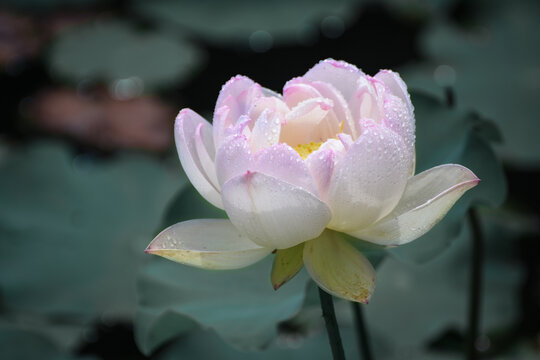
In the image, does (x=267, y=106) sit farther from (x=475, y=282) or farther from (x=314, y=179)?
(x=475, y=282)

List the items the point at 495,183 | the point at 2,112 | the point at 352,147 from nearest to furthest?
the point at 352,147, the point at 495,183, the point at 2,112

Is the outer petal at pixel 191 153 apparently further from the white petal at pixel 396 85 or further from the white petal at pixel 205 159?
the white petal at pixel 396 85

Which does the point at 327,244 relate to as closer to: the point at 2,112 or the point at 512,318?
the point at 512,318

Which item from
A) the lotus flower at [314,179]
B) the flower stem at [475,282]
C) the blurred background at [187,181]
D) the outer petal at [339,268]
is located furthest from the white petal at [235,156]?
the flower stem at [475,282]

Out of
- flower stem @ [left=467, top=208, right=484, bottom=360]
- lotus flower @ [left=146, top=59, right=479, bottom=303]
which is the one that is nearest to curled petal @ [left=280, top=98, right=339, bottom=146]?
lotus flower @ [left=146, top=59, right=479, bottom=303]

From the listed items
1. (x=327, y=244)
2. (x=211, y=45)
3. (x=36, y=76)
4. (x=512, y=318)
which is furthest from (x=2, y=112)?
(x=327, y=244)

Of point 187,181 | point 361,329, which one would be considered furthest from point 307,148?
point 187,181

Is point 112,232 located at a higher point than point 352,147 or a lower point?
lower
